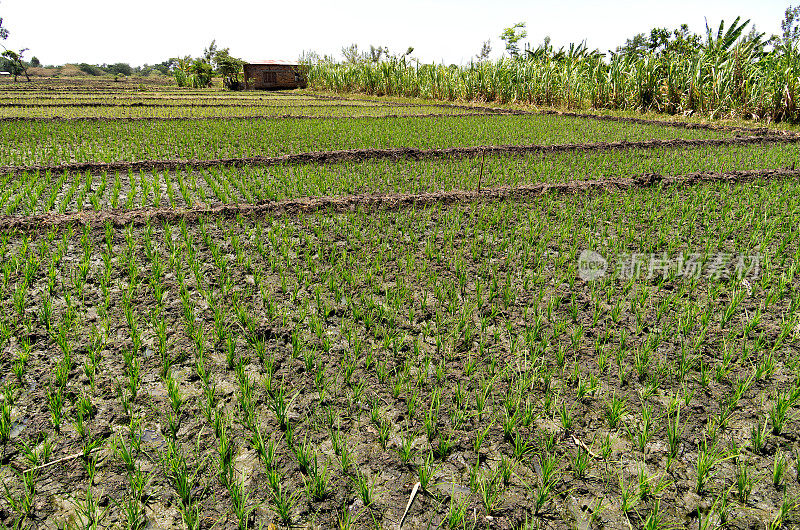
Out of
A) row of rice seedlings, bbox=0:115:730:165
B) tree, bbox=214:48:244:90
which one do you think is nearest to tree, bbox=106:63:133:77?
tree, bbox=214:48:244:90

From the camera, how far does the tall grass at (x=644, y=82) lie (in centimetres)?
1126

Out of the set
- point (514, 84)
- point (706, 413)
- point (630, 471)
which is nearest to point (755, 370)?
point (706, 413)

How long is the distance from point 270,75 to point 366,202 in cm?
2659

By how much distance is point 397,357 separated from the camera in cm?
244

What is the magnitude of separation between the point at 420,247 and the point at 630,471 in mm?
2494

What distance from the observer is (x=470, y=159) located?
7.52m

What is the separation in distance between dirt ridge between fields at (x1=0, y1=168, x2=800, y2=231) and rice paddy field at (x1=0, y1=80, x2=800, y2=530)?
3 cm

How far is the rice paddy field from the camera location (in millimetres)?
1640

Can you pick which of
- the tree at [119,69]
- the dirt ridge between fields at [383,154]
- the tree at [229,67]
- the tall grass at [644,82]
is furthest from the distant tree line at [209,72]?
the tree at [119,69]

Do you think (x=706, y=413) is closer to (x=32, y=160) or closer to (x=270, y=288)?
(x=270, y=288)

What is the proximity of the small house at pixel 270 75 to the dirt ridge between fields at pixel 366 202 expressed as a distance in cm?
2588

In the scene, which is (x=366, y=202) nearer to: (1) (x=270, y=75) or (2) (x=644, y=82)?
(2) (x=644, y=82)

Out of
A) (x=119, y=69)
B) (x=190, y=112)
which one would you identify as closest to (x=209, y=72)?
(x=190, y=112)

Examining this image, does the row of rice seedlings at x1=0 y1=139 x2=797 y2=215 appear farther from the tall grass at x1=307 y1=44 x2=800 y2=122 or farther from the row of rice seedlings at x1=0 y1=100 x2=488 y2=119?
the row of rice seedlings at x1=0 y1=100 x2=488 y2=119
